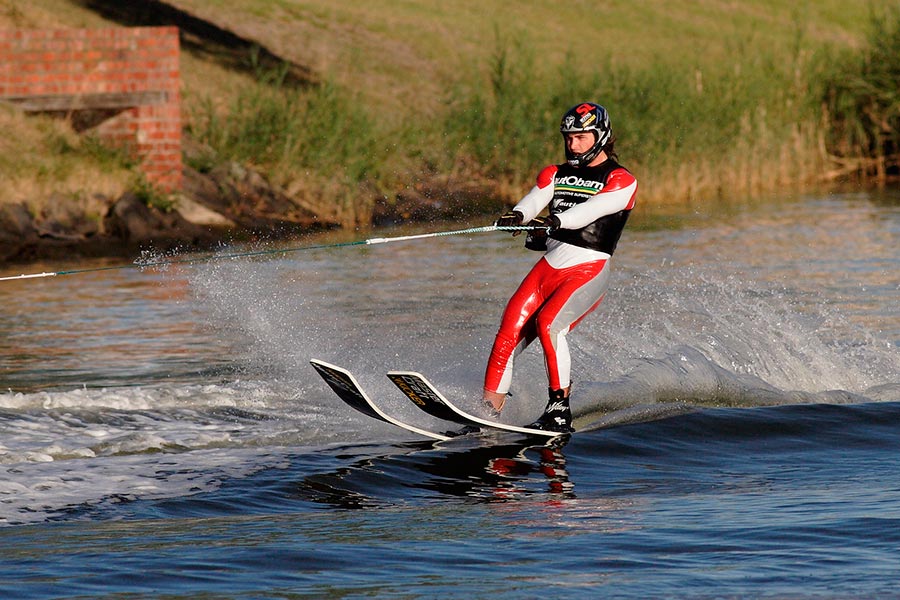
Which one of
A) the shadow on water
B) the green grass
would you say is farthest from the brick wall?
the shadow on water

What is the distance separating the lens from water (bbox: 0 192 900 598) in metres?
5.61

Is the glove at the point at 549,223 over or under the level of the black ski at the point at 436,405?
over

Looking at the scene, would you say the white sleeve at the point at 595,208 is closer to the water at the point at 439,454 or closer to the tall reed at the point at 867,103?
the water at the point at 439,454

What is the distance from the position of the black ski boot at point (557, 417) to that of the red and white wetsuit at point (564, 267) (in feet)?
0.27

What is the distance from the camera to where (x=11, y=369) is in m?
11.0

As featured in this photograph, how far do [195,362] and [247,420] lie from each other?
2.56 meters

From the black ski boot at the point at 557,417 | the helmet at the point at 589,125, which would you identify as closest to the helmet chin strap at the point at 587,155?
the helmet at the point at 589,125

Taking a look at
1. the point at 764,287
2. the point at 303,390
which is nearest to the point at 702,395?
the point at 303,390

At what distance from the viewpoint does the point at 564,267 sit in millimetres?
8461

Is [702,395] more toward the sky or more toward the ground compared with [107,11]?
more toward the ground

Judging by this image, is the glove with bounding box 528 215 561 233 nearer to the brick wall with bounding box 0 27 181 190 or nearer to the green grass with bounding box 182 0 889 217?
the brick wall with bounding box 0 27 181 190

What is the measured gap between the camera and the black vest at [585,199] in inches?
Answer: 331

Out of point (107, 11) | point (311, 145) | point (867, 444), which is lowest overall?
point (867, 444)

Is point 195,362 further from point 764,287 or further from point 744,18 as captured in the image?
point 744,18
